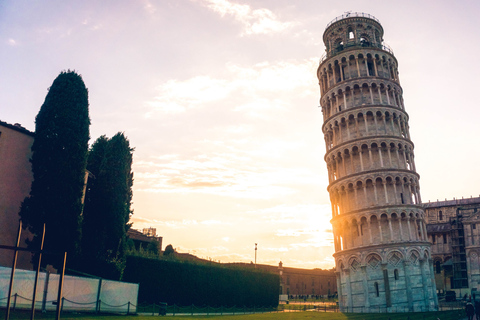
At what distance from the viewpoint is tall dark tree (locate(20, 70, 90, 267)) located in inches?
904

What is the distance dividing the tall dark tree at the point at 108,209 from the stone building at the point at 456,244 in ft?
195

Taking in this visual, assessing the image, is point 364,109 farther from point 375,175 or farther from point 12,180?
point 12,180

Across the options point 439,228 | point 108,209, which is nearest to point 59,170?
point 108,209

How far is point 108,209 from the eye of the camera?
95.1 ft

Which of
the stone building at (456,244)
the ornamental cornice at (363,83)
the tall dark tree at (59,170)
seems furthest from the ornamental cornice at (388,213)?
the stone building at (456,244)

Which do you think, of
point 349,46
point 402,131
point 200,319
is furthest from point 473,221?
point 200,319

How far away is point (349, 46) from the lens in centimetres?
4759

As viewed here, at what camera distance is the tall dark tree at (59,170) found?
75.3 feet

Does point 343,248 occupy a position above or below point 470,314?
above

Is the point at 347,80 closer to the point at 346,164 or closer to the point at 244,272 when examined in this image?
the point at 346,164

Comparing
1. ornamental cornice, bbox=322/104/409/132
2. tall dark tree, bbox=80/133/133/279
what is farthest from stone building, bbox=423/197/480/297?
tall dark tree, bbox=80/133/133/279

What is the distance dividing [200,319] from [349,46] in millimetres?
38692

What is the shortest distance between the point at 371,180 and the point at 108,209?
28.2 meters

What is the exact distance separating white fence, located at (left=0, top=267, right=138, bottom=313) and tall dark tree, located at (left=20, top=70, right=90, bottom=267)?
7.72 feet
